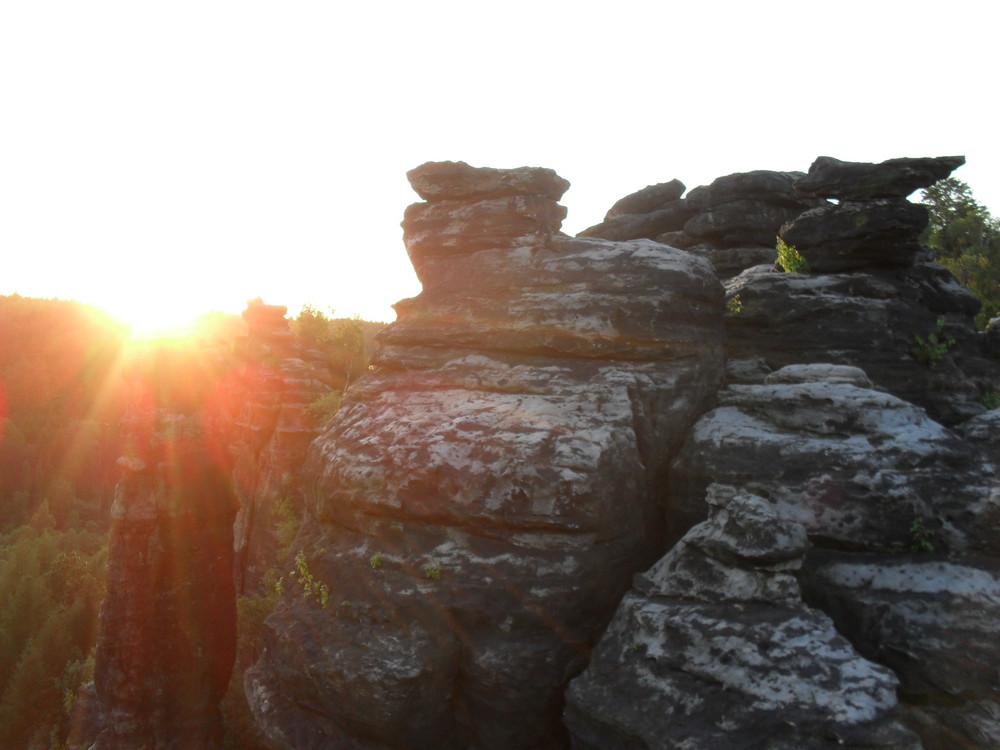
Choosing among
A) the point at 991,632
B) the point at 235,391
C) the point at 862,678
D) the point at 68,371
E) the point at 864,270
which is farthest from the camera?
the point at 68,371

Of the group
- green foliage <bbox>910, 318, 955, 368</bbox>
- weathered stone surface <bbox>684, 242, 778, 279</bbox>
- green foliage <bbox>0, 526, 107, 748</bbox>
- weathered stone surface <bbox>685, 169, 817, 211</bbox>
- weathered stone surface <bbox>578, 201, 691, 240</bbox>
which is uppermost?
weathered stone surface <bbox>685, 169, 817, 211</bbox>

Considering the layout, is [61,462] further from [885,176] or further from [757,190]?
[885,176]

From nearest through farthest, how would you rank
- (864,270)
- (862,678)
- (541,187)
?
(862,678) < (541,187) < (864,270)

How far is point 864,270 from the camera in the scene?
16.4 m

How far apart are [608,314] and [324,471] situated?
6000 mm

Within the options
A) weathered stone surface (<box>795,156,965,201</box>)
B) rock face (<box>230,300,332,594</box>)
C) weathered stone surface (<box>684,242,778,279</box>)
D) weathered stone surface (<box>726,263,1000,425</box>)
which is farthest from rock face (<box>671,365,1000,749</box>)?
rock face (<box>230,300,332,594</box>)

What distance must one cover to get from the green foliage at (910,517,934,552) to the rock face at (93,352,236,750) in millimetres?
17134

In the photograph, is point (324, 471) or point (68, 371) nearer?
point (324, 471)

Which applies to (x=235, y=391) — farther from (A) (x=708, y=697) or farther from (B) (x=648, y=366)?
(A) (x=708, y=697)

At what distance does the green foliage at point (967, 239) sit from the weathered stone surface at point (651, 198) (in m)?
11.9

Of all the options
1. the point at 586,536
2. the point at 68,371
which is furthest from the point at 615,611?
the point at 68,371

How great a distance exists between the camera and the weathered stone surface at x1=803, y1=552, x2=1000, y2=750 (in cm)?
780

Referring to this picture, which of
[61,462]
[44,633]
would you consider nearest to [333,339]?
[44,633]

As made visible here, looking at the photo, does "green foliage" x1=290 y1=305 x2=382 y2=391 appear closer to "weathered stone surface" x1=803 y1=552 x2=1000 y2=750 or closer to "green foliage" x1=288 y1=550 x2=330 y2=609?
"green foliage" x1=288 y1=550 x2=330 y2=609
